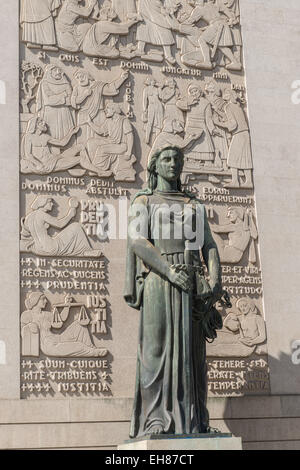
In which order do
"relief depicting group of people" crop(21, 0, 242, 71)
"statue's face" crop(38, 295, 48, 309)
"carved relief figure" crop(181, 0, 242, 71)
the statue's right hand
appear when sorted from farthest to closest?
"carved relief figure" crop(181, 0, 242, 71), "relief depicting group of people" crop(21, 0, 242, 71), "statue's face" crop(38, 295, 48, 309), the statue's right hand

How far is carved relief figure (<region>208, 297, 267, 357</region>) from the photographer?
8.30 meters

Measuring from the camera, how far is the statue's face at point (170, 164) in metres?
6.65

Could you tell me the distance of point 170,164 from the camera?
21.8 feet

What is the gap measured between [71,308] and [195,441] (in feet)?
8.84

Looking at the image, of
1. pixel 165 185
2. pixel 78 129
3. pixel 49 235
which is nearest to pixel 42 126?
pixel 78 129

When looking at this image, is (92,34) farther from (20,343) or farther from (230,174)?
(20,343)

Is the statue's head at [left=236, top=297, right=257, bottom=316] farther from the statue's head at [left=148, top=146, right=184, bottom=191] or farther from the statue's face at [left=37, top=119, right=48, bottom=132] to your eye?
the statue's face at [left=37, top=119, right=48, bottom=132]

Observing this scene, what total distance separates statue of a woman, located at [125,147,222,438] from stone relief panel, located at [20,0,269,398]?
169cm

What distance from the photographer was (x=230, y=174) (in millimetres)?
8945

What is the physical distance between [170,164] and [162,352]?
64.1 inches

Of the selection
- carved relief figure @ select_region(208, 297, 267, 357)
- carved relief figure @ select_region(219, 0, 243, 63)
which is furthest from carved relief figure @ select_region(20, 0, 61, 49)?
carved relief figure @ select_region(208, 297, 267, 357)

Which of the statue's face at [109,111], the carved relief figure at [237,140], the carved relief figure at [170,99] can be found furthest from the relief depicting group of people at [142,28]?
the statue's face at [109,111]

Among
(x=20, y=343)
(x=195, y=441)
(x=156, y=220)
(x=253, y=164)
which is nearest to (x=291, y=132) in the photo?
(x=253, y=164)

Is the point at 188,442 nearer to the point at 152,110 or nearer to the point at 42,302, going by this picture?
the point at 42,302
